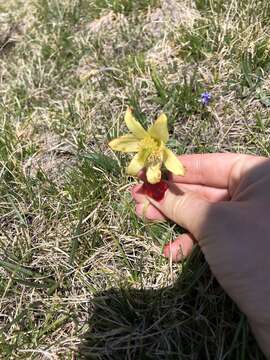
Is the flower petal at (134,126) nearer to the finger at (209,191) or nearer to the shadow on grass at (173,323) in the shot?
the finger at (209,191)

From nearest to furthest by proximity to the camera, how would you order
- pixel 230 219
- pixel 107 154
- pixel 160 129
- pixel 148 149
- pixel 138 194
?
pixel 230 219 → pixel 160 129 → pixel 148 149 → pixel 138 194 → pixel 107 154

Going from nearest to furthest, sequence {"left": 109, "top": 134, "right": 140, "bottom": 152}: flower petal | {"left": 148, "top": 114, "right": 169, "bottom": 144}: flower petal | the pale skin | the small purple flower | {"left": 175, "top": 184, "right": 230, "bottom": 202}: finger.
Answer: the pale skin → {"left": 148, "top": 114, "right": 169, "bottom": 144}: flower petal → {"left": 109, "top": 134, "right": 140, "bottom": 152}: flower petal → {"left": 175, "top": 184, "right": 230, "bottom": 202}: finger → the small purple flower

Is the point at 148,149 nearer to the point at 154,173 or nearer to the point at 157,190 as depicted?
the point at 154,173

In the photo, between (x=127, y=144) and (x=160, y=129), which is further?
(x=127, y=144)

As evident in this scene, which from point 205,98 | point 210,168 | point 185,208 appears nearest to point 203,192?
point 210,168

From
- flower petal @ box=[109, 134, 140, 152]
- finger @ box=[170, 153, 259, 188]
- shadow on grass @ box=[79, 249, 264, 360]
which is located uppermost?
flower petal @ box=[109, 134, 140, 152]

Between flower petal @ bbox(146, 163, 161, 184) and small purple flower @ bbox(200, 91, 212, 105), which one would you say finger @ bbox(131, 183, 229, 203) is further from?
small purple flower @ bbox(200, 91, 212, 105)

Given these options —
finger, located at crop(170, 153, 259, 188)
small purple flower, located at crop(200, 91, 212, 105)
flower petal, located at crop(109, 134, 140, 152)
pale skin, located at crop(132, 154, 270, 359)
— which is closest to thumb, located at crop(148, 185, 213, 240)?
pale skin, located at crop(132, 154, 270, 359)

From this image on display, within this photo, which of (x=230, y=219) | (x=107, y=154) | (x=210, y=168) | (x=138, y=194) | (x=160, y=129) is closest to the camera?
(x=230, y=219)
